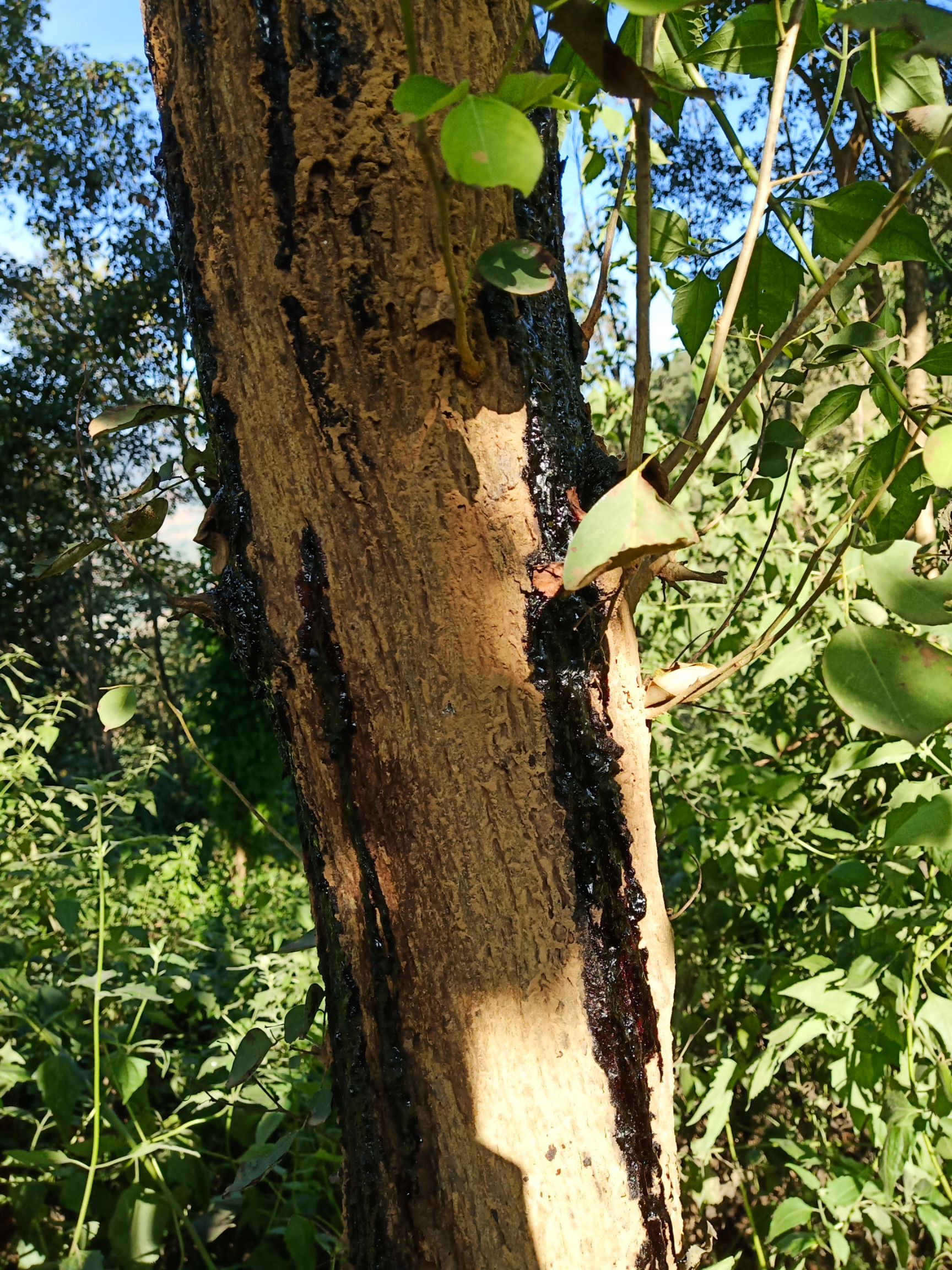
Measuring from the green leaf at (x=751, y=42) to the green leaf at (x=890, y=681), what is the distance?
351mm

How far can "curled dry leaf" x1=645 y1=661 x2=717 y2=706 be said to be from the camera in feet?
1.94

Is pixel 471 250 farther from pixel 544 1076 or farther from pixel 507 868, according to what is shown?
pixel 544 1076

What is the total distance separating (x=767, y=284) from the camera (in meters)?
0.64

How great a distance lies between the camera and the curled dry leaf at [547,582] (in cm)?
52

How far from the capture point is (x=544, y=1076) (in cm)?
49

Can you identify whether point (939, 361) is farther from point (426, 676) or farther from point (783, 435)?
point (426, 676)

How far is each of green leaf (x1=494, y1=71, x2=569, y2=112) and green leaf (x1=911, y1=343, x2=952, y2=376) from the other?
0.30 meters

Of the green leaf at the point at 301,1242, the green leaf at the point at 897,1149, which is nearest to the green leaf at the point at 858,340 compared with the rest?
the green leaf at the point at 897,1149

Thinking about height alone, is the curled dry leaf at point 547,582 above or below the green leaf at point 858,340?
below

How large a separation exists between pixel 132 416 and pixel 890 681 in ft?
1.84

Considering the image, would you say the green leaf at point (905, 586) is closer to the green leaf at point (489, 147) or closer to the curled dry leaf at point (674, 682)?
the curled dry leaf at point (674, 682)

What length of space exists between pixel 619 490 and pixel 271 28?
1.07 feet

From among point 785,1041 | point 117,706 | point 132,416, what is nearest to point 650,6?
point 132,416

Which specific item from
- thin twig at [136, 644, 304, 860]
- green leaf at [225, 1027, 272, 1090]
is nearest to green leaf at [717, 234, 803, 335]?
thin twig at [136, 644, 304, 860]
